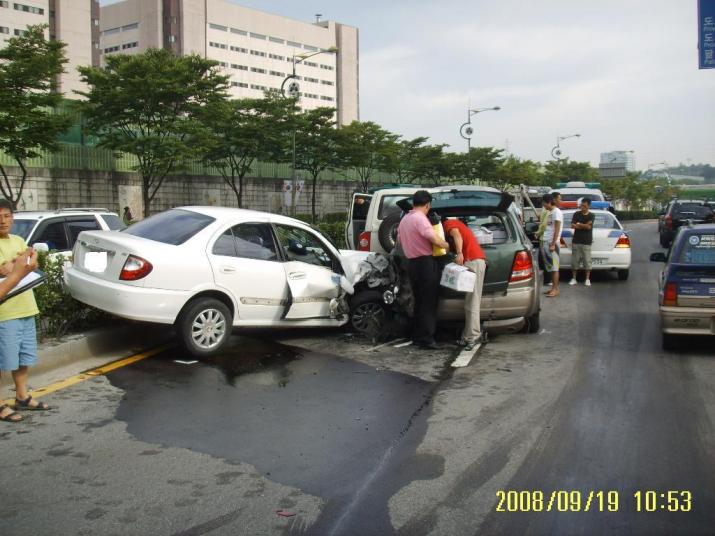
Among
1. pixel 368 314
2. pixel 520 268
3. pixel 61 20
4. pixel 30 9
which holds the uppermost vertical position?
pixel 30 9

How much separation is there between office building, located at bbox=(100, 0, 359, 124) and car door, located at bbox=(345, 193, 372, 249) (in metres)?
66.2

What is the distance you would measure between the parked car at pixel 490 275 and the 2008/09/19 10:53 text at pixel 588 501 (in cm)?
486

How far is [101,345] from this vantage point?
28.0 feet

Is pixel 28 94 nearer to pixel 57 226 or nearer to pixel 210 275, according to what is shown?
pixel 57 226

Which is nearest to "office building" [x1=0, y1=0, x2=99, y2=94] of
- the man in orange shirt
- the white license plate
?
the white license plate

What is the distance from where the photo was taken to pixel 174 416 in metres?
6.18

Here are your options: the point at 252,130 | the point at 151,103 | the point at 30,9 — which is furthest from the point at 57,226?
the point at 30,9

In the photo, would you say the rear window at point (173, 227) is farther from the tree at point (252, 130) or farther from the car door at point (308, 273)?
the tree at point (252, 130)

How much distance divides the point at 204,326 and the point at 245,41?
102 m

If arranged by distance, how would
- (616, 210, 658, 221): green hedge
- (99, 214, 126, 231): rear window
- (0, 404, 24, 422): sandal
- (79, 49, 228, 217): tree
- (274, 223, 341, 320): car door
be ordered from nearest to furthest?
1. (0, 404, 24, 422): sandal
2. (274, 223, 341, 320): car door
3. (99, 214, 126, 231): rear window
4. (79, 49, 228, 217): tree
5. (616, 210, 658, 221): green hedge

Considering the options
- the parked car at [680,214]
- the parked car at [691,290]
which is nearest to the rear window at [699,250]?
the parked car at [691,290]

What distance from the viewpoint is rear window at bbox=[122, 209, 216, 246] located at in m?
8.38

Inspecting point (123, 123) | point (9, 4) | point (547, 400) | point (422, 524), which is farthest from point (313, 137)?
point (9, 4)

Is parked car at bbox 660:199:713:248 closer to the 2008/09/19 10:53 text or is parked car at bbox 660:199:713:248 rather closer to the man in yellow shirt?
the 2008/09/19 10:53 text
